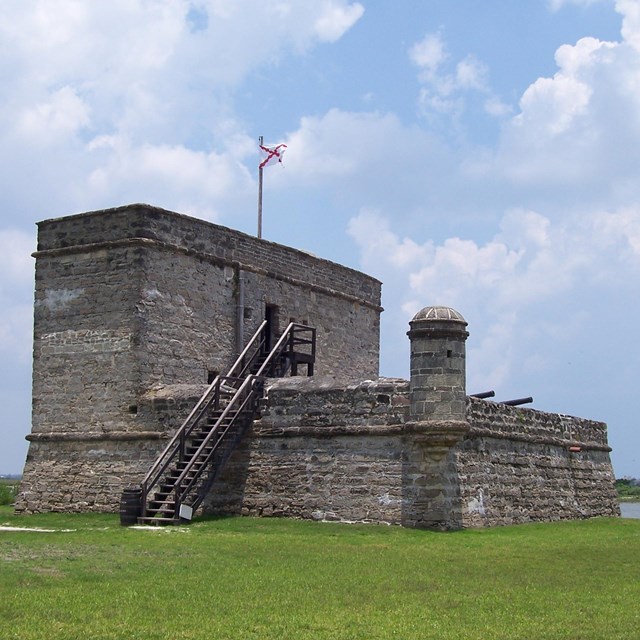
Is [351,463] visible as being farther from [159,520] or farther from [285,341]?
[285,341]

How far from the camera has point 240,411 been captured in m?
20.1

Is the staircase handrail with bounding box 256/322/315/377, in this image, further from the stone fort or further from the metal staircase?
the metal staircase

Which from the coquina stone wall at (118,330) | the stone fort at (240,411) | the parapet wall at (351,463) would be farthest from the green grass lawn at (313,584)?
the coquina stone wall at (118,330)

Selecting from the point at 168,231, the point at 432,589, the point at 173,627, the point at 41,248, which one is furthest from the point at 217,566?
the point at 41,248

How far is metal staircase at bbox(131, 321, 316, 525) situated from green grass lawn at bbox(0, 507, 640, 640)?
141cm

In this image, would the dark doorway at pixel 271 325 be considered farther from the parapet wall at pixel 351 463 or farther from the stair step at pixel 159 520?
the stair step at pixel 159 520

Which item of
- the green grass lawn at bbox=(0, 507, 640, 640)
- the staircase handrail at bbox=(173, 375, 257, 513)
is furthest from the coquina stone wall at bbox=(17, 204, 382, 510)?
the green grass lawn at bbox=(0, 507, 640, 640)

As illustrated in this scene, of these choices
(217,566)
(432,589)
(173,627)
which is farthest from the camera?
(217,566)

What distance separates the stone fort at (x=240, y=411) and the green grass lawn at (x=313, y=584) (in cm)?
150

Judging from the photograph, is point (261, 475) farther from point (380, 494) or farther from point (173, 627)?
point (173, 627)

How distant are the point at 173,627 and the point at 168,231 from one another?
14.4m

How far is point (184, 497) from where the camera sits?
18875 mm

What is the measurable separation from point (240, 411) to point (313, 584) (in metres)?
9.04

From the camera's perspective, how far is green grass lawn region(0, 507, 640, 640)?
8.91 meters
